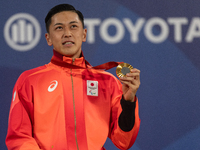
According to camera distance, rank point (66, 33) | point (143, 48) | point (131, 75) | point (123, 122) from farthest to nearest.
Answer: point (143, 48)
point (66, 33)
point (123, 122)
point (131, 75)

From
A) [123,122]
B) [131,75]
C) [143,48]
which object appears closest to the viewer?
[131,75]

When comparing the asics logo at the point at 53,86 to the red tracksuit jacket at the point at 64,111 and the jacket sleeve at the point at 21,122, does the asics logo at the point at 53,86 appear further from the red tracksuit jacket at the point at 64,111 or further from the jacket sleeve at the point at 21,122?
the jacket sleeve at the point at 21,122

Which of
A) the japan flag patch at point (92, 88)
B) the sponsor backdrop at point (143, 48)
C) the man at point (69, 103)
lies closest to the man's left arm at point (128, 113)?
the man at point (69, 103)

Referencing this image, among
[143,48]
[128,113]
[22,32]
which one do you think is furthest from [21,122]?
[143,48]

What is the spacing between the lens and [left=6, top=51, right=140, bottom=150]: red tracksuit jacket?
156 cm

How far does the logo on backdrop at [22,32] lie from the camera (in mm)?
2340

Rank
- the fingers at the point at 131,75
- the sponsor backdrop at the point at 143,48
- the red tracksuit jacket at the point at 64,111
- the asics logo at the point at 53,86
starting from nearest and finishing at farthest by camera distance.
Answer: the fingers at the point at 131,75, the red tracksuit jacket at the point at 64,111, the asics logo at the point at 53,86, the sponsor backdrop at the point at 143,48

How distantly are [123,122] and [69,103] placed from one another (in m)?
0.32

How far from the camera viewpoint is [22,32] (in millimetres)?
2346

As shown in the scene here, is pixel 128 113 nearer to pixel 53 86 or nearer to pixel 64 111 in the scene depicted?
pixel 64 111

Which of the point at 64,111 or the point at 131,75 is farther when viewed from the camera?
the point at 64,111

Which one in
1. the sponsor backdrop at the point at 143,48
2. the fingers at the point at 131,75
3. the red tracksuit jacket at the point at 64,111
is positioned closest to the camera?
the fingers at the point at 131,75

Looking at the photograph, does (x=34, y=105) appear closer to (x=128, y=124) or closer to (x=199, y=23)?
(x=128, y=124)

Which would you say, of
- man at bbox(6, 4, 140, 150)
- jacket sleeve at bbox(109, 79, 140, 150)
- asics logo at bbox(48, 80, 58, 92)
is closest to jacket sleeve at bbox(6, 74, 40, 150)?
man at bbox(6, 4, 140, 150)
